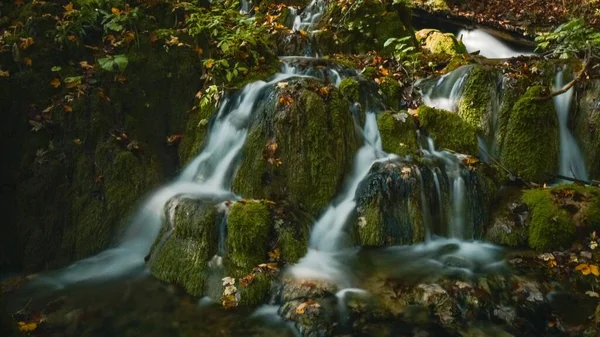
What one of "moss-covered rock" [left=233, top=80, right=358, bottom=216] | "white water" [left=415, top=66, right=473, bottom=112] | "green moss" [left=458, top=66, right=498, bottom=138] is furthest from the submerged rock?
"moss-covered rock" [left=233, top=80, right=358, bottom=216]

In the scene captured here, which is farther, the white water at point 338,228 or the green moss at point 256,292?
the white water at point 338,228

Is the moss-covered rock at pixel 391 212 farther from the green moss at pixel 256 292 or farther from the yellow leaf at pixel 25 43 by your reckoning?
the yellow leaf at pixel 25 43

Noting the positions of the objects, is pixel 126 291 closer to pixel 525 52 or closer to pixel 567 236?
pixel 567 236

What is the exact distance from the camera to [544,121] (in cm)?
653

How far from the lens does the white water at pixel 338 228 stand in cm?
470

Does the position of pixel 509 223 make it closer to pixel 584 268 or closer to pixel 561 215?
pixel 561 215

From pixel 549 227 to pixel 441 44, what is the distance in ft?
19.0

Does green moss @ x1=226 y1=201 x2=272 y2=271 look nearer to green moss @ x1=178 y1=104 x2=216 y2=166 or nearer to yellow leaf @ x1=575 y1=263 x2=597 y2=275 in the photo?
green moss @ x1=178 y1=104 x2=216 y2=166

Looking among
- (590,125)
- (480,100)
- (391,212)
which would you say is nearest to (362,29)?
(480,100)

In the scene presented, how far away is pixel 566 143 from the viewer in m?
6.78

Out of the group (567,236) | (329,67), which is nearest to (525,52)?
(329,67)

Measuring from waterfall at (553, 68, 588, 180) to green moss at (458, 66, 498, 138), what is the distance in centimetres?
102

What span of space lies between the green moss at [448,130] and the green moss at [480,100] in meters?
→ 0.28

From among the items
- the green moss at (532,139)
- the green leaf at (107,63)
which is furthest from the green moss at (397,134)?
the green leaf at (107,63)
